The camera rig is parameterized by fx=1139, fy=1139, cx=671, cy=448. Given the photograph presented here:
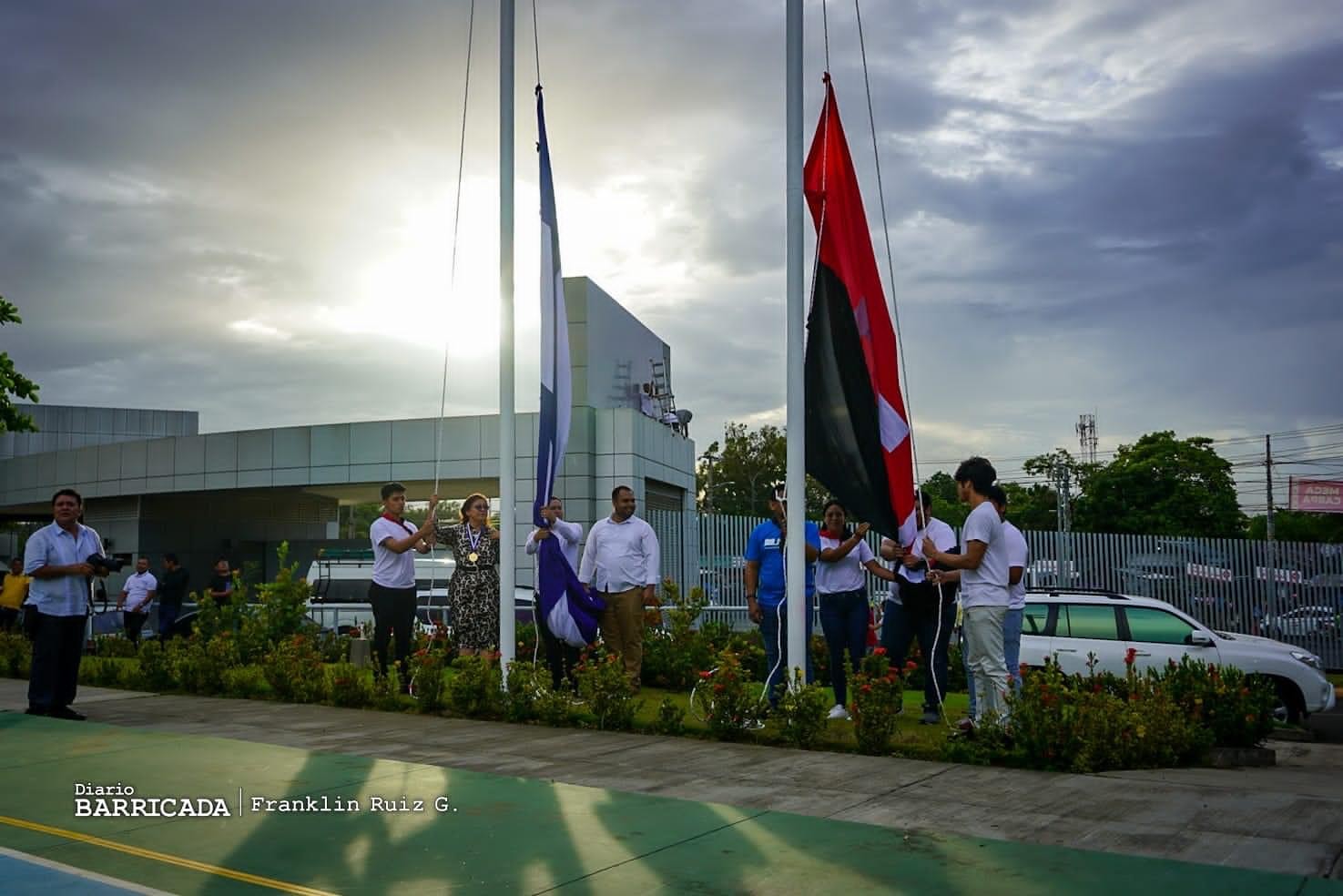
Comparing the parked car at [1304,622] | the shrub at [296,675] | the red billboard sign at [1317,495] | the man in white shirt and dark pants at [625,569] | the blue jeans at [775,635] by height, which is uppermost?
the red billboard sign at [1317,495]

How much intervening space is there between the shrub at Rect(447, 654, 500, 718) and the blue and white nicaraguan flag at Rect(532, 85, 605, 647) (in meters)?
0.91

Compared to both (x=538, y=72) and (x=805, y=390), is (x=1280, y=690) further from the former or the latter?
(x=538, y=72)

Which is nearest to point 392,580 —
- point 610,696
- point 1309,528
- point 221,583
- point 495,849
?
point 610,696

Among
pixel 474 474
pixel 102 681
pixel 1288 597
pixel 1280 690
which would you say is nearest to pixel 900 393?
pixel 1280 690

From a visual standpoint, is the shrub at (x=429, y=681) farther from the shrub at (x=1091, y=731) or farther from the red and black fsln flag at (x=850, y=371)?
the shrub at (x=1091, y=731)

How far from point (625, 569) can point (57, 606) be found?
15.9 feet

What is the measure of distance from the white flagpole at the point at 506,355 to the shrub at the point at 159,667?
14.2 ft

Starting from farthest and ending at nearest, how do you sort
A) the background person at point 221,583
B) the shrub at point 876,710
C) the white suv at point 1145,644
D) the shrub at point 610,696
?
1. the background person at point 221,583
2. the white suv at point 1145,644
3. the shrub at point 610,696
4. the shrub at point 876,710

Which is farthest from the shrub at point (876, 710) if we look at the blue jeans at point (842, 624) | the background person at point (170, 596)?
the background person at point (170, 596)

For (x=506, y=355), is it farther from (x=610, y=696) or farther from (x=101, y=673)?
(x=101, y=673)

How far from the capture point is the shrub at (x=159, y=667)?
1202 centimetres

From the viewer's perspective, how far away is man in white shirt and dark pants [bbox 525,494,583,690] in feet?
33.5

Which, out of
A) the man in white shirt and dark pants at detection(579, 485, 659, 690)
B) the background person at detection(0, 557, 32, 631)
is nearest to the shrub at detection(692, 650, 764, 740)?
the man in white shirt and dark pants at detection(579, 485, 659, 690)

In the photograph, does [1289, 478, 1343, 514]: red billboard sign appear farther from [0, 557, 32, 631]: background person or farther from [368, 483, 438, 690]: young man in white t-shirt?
[0, 557, 32, 631]: background person
